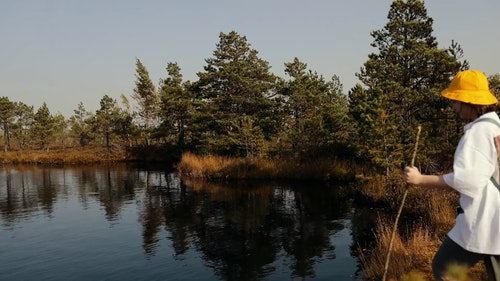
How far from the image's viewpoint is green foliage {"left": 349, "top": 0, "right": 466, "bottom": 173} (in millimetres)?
16453

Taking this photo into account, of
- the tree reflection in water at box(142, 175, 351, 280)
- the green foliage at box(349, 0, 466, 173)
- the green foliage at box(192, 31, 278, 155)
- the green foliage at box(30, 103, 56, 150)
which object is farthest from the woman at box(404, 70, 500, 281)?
the green foliage at box(30, 103, 56, 150)

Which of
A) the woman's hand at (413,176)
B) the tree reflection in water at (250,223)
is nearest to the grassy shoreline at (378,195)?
the woman's hand at (413,176)

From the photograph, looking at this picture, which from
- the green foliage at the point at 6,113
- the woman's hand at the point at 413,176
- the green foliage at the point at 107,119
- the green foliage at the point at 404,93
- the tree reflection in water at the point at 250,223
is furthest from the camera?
the green foliage at the point at 6,113

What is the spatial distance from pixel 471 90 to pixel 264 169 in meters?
25.6

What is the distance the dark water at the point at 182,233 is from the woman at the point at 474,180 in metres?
7.43

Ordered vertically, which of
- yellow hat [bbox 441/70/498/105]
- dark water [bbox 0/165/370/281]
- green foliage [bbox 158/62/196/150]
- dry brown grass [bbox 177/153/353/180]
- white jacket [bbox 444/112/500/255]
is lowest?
dark water [bbox 0/165/370/281]

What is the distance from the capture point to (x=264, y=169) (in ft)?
94.5

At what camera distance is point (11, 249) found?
14.3 meters

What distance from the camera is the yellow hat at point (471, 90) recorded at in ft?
10.9

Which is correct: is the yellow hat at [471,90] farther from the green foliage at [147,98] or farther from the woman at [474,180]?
the green foliage at [147,98]

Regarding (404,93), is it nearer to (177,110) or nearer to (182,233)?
(182,233)

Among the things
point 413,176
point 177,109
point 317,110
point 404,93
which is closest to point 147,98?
point 177,109

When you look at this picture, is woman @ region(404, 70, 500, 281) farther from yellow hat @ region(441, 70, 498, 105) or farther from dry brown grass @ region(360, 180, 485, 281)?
dry brown grass @ region(360, 180, 485, 281)

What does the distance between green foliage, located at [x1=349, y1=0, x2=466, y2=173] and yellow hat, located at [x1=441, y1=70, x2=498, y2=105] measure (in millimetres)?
12973
